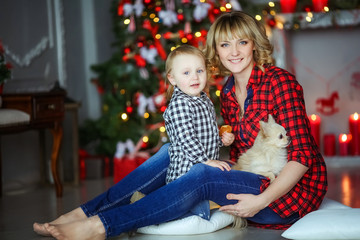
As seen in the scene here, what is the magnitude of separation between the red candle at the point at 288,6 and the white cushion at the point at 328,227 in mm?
3157

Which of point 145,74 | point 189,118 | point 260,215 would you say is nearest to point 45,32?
point 145,74

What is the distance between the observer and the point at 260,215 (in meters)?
2.42

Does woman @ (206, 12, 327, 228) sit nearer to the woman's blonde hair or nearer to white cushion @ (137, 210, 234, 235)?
the woman's blonde hair

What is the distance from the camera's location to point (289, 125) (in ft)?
7.68

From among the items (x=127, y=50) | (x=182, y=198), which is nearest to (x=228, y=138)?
(x=182, y=198)

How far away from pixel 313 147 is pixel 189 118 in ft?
1.90

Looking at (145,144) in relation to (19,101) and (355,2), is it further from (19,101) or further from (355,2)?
(355,2)

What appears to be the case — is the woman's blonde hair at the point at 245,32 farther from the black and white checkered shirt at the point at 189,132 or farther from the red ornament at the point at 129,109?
the red ornament at the point at 129,109

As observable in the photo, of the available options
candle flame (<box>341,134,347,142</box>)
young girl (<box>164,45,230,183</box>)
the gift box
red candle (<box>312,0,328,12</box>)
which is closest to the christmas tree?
the gift box

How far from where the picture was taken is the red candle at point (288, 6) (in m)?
5.02

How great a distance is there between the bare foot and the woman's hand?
0.57 metres

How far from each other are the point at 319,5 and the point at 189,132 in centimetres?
312

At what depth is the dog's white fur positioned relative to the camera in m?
2.33

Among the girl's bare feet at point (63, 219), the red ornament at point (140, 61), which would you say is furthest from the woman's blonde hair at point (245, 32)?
the red ornament at point (140, 61)
